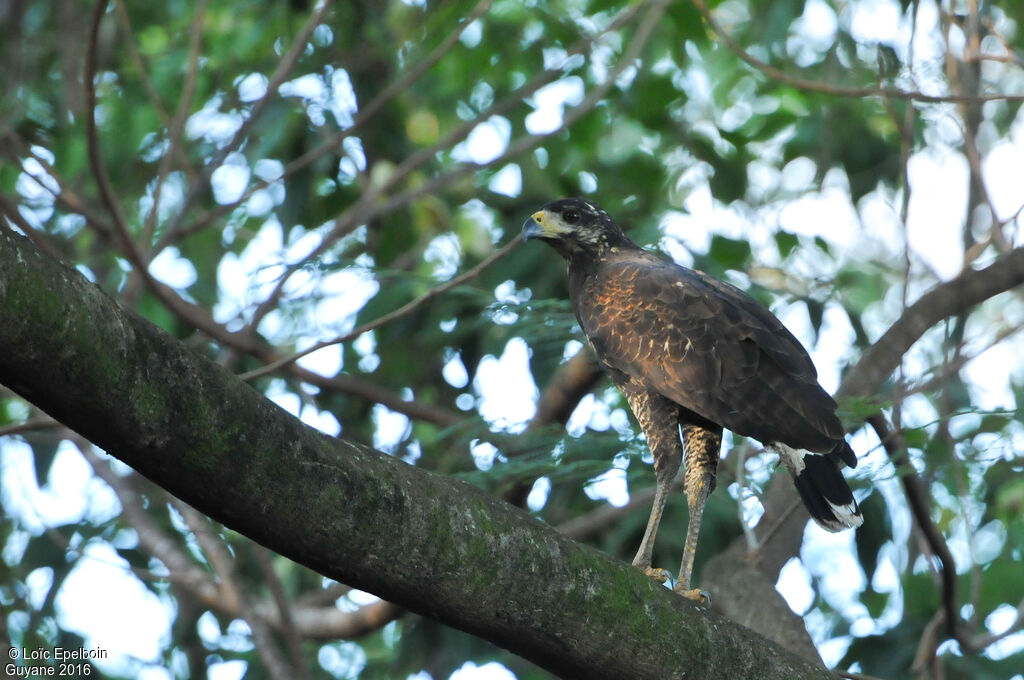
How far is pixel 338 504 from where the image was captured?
273 cm

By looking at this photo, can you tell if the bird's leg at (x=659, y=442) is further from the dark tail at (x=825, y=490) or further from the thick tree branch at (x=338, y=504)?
the thick tree branch at (x=338, y=504)

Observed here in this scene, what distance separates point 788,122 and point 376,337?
2829 millimetres

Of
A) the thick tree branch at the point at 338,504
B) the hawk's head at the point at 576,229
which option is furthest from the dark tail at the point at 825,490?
the hawk's head at the point at 576,229

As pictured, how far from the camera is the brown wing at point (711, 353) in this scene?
4.43 meters

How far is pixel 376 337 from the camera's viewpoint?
283 inches

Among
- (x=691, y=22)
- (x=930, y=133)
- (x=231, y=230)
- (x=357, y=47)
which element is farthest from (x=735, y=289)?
(x=930, y=133)

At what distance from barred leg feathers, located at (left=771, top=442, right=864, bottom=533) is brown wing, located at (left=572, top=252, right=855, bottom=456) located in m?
0.09

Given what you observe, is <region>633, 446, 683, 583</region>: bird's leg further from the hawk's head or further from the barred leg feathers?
the hawk's head

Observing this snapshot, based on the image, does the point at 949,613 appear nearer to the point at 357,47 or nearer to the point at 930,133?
the point at 357,47

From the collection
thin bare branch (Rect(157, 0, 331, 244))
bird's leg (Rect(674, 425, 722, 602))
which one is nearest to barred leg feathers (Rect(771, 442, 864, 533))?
bird's leg (Rect(674, 425, 722, 602))

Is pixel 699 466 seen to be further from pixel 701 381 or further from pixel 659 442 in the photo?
pixel 701 381

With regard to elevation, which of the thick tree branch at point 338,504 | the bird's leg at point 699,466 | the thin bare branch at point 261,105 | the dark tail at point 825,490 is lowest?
the thick tree branch at point 338,504

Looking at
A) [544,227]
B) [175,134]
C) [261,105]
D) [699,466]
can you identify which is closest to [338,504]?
[699,466]

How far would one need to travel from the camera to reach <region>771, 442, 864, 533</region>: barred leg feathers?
4.47 meters
